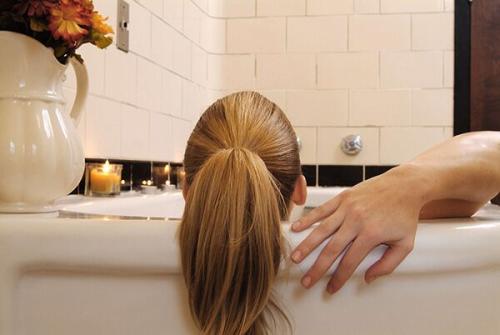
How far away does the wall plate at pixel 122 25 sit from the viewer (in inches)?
60.0

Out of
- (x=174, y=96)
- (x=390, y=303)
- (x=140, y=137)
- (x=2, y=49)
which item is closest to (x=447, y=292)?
(x=390, y=303)

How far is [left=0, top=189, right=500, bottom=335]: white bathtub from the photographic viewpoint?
0.63 m

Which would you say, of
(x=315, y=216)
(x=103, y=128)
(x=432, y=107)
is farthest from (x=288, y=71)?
(x=315, y=216)

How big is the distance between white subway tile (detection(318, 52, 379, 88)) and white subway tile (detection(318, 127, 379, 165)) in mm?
188

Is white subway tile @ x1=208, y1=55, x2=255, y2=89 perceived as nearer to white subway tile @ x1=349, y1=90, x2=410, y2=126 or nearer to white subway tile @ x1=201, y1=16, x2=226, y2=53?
white subway tile @ x1=201, y1=16, x2=226, y2=53

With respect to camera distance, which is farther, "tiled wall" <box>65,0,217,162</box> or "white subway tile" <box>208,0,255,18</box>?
"white subway tile" <box>208,0,255,18</box>

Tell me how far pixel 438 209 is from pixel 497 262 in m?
0.10

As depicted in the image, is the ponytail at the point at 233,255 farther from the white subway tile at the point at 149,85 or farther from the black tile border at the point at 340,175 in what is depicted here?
the black tile border at the point at 340,175

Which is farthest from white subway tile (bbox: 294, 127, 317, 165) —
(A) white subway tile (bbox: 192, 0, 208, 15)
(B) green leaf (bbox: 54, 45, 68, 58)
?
(B) green leaf (bbox: 54, 45, 68, 58)

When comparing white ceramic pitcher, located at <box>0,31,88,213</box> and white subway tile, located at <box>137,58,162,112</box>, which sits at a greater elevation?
white subway tile, located at <box>137,58,162,112</box>

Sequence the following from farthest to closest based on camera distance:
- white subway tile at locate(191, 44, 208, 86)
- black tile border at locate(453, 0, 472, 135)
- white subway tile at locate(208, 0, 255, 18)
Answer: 1. white subway tile at locate(208, 0, 255, 18)
2. black tile border at locate(453, 0, 472, 135)
3. white subway tile at locate(191, 44, 208, 86)

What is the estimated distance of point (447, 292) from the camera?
2.16 ft

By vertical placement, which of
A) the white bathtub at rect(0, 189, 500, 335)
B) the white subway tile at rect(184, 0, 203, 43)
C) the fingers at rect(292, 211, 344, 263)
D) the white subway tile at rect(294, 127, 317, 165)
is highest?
the white subway tile at rect(184, 0, 203, 43)

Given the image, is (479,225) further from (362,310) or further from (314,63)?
(314,63)
